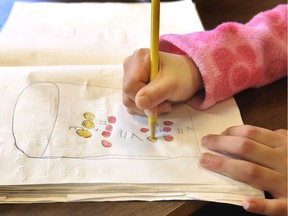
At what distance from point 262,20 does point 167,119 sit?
8.8 inches

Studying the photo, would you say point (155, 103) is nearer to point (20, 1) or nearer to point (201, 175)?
point (201, 175)

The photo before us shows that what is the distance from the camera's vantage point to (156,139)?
1.34 ft

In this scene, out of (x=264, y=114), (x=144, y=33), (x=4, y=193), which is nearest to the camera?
(x=4, y=193)

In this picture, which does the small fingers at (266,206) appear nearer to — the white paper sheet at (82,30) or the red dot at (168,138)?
the red dot at (168,138)

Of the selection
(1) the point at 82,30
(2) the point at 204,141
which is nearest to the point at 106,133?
(2) the point at 204,141

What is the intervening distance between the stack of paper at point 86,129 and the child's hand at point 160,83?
0.07 ft

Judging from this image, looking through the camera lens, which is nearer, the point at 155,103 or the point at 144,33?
the point at 155,103

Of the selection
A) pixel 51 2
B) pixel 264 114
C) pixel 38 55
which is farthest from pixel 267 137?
pixel 51 2

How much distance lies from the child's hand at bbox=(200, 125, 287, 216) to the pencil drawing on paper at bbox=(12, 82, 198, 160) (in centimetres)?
3

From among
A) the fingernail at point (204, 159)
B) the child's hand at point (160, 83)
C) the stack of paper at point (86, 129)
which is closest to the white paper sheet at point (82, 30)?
the stack of paper at point (86, 129)

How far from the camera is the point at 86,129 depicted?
408 millimetres

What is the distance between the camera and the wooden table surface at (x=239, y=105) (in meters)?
0.34

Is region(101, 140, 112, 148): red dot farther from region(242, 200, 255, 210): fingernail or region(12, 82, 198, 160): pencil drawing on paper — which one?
region(242, 200, 255, 210): fingernail

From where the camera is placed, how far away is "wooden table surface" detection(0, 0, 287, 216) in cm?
34
